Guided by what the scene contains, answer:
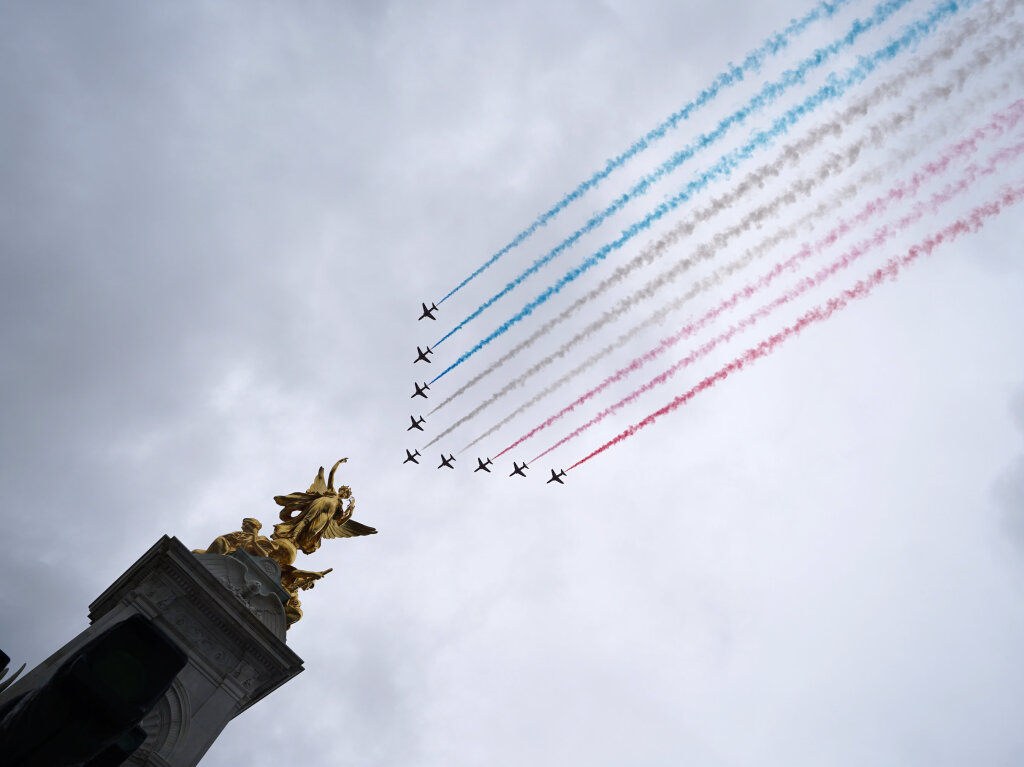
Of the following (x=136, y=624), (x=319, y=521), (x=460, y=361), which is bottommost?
(x=136, y=624)

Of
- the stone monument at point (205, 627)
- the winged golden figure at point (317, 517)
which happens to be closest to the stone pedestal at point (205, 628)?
the stone monument at point (205, 627)

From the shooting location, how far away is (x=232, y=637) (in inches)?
1032

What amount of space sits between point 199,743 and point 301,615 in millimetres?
6045

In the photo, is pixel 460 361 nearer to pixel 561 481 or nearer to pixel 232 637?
pixel 561 481

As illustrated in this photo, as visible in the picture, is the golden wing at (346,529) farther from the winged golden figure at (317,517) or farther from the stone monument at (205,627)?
the stone monument at (205,627)

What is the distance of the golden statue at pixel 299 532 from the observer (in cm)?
2953

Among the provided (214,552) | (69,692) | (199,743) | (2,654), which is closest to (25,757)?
(69,692)

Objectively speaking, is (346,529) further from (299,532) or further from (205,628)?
(205,628)

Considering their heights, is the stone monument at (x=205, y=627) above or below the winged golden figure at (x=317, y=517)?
below

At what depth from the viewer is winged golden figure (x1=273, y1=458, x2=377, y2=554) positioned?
107ft

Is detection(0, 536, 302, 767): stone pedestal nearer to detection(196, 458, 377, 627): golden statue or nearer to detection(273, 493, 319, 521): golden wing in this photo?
detection(196, 458, 377, 627): golden statue

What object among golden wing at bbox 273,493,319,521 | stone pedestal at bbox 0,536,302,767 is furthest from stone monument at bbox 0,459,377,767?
golden wing at bbox 273,493,319,521

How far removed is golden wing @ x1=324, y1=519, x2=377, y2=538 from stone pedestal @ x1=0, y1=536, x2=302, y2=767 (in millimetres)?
5865

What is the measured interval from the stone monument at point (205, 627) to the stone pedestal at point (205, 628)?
0.03 metres
